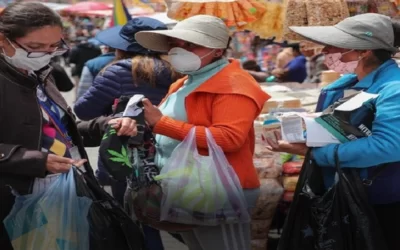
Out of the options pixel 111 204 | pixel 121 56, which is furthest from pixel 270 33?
pixel 111 204

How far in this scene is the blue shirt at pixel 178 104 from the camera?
300 cm

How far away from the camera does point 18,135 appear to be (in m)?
2.49

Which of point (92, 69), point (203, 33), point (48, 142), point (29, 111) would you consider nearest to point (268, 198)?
point (203, 33)

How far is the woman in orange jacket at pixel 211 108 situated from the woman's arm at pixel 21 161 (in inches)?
23.3

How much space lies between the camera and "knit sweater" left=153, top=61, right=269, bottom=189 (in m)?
2.86

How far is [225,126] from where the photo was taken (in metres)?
2.85

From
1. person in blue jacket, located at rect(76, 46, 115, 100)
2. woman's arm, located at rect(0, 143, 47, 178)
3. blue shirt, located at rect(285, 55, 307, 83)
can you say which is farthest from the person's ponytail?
blue shirt, located at rect(285, 55, 307, 83)

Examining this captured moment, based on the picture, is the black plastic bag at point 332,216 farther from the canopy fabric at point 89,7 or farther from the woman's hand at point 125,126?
the canopy fabric at point 89,7

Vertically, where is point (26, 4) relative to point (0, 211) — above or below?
above

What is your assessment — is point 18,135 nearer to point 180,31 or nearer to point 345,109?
point 180,31

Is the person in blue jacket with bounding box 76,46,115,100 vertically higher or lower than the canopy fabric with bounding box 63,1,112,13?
higher

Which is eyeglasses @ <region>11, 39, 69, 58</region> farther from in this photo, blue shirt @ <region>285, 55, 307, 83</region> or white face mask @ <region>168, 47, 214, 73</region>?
blue shirt @ <region>285, 55, 307, 83</region>

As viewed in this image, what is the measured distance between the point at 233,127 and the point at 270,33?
273cm

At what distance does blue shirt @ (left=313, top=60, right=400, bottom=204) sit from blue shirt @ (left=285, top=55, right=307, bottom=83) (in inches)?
226
